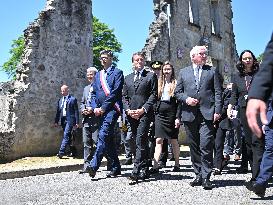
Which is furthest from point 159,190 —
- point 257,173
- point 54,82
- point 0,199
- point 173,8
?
point 173,8

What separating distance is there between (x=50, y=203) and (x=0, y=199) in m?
0.89

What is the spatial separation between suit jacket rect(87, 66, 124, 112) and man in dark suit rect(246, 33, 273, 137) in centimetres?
416

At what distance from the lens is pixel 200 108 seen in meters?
5.50

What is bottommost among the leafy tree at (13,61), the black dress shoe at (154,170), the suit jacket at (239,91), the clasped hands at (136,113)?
the black dress shoe at (154,170)

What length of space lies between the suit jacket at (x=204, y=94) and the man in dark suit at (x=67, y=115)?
4636 mm

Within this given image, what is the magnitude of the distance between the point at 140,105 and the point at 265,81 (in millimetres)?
4038

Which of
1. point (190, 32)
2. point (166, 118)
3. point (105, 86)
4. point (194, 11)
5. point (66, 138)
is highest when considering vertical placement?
point (194, 11)

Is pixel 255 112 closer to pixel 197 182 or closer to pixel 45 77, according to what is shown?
pixel 197 182

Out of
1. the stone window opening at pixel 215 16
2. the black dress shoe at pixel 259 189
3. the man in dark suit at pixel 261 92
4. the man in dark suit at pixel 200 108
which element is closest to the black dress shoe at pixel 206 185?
the man in dark suit at pixel 200 108

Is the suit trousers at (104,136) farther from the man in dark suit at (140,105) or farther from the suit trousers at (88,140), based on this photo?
the suit trousers at (88,140)

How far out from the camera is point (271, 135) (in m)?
4.62

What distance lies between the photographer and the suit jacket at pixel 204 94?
546 cm

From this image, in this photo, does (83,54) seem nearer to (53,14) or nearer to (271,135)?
(53,14)

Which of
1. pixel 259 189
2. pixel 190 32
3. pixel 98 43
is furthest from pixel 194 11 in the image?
pixel 98 43
